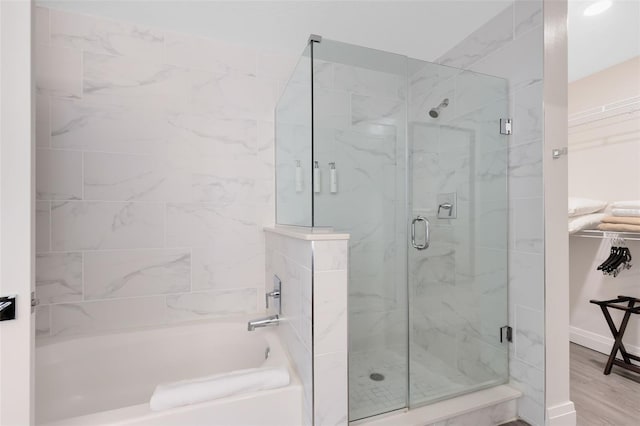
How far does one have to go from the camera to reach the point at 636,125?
2311 mm

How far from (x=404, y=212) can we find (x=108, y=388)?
183 centimetres

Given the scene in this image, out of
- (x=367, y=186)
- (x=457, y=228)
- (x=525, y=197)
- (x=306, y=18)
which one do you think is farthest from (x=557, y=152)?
(x=306, y=18)

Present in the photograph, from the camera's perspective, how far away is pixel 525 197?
164 cm

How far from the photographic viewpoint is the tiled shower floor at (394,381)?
1.45 m

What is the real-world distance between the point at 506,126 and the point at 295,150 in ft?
3.88

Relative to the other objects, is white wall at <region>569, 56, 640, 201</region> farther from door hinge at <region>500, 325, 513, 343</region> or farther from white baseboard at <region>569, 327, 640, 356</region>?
door hinge at <region>500, 325, 513, 343</region>

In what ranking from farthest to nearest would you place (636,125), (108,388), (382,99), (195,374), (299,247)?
(636,125) → (195,374) → (108,388) → (382,99) → (299,247)
